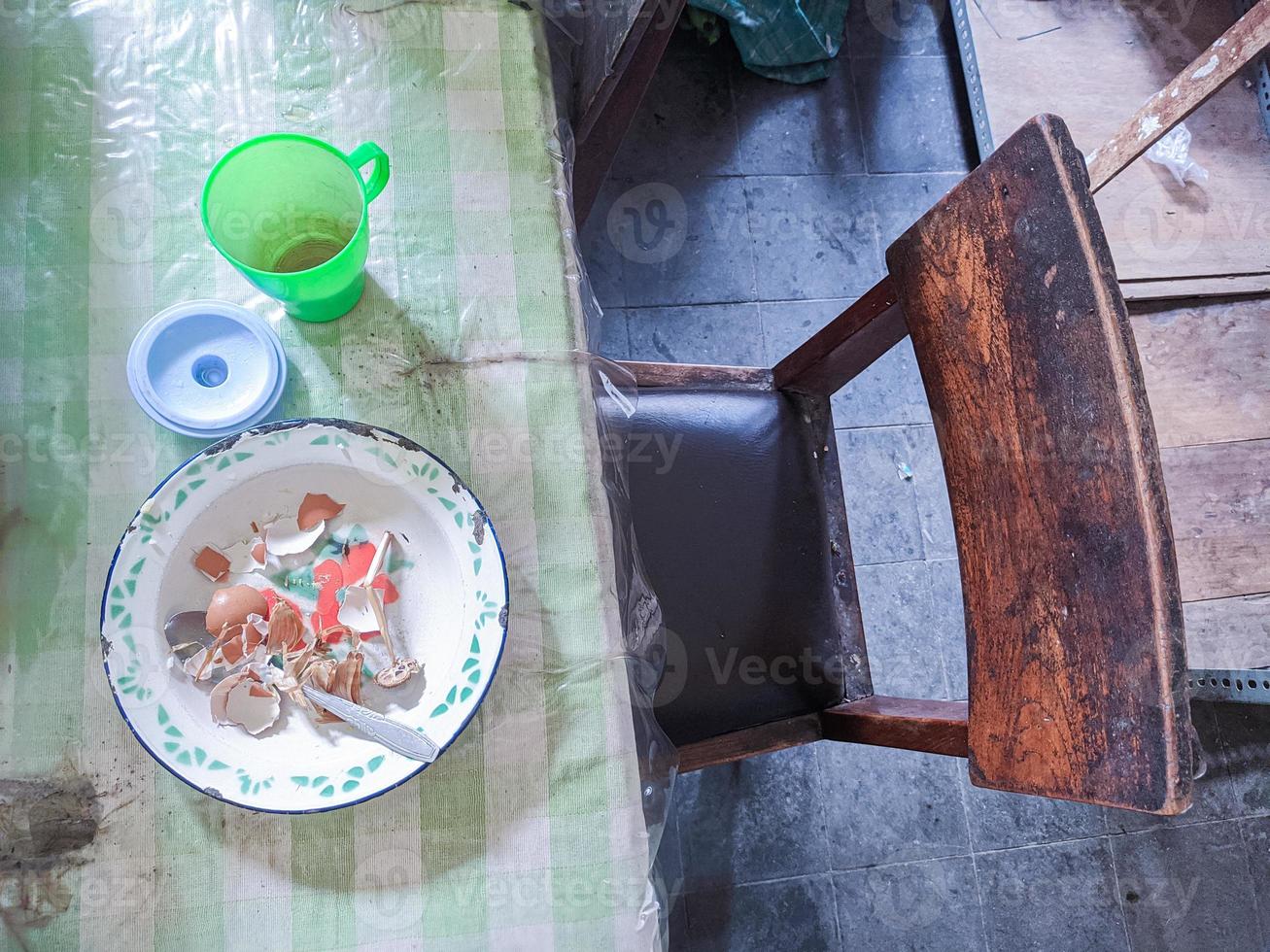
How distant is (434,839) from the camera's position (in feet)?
2.21

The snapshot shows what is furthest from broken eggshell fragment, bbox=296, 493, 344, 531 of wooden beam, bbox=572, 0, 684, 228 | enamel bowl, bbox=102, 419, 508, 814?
wooden beam, bbox=572, 0, 684, 228

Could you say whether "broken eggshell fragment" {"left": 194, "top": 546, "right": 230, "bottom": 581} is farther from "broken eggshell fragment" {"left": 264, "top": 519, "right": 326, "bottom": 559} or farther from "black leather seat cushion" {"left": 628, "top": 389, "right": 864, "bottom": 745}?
"black leather seat cushion" {"left": 628, "top": 389, "right": 864, "bottom": 745}

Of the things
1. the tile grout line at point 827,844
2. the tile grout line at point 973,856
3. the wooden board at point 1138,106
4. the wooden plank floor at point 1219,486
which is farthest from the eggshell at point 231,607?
the wooden board at point 1138,106

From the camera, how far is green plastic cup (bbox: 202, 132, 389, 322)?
637 millimetres

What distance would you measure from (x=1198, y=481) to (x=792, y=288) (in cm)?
77

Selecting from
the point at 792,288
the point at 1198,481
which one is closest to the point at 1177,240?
the point at 1198,481

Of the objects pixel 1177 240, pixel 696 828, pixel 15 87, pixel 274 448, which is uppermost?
pixel 1177 240

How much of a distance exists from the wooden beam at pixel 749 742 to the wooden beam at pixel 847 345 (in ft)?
1.39

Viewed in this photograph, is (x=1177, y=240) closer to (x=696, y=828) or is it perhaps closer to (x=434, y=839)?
(x=696, y=828)

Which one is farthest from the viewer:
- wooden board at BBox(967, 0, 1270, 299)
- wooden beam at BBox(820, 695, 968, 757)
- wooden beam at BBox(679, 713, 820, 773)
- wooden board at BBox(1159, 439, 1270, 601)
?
wooden board at BBox(967, 0, 1270, 299)

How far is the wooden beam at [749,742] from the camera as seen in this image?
1006mm

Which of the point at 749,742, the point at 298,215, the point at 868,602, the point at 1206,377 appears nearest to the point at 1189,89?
the point at 1206,377

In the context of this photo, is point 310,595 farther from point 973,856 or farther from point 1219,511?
point 1219,511

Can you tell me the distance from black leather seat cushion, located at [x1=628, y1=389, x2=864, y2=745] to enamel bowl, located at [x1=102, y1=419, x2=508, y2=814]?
380 mm
